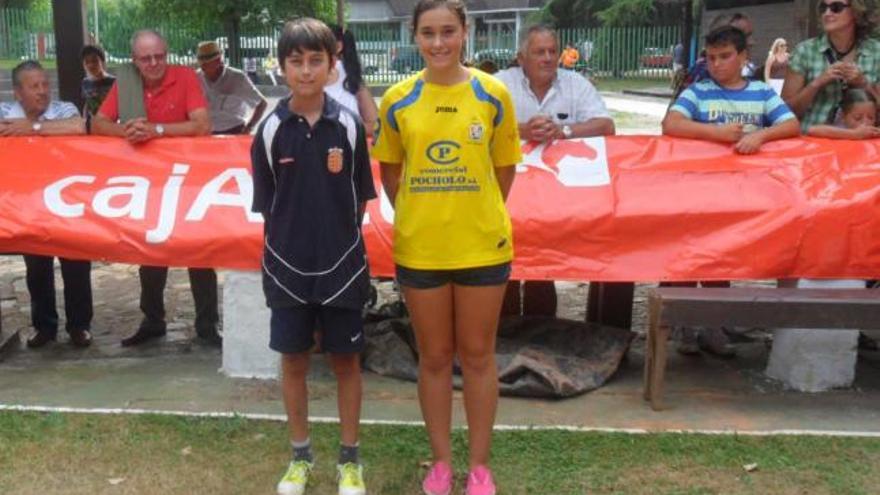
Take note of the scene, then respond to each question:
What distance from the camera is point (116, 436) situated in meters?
4.85

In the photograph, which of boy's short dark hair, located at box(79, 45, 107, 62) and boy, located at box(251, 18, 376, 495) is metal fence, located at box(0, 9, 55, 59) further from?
boy, located at box(251, 18, 376, 495)

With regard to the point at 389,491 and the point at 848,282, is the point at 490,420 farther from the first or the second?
the point at 848,282

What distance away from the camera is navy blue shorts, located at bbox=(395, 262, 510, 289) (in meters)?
3.94

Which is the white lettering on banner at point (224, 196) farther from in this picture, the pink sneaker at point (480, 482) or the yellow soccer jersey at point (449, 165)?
the pink sneaker at point (480, 482)

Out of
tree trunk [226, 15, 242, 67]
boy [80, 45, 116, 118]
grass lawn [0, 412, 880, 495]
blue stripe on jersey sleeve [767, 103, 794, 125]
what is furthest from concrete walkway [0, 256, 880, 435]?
tree trunk [226, 15, 242, 67]

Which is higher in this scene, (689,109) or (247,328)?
(689,109)

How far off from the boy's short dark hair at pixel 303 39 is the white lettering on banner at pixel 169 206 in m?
2.09

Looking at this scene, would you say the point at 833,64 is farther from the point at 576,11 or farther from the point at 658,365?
the point at 576,11

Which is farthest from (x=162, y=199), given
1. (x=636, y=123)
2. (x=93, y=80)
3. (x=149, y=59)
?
(x=636, y=123)

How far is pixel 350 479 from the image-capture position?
13.7ft

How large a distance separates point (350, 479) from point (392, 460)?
41cm

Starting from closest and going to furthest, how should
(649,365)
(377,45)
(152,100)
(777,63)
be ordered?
1. (649,365)
2. (152,100)
3. (777,63)
4. (377,45)

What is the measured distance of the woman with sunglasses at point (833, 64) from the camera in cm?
564

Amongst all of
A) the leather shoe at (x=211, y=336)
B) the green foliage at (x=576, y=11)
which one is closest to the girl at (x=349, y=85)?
the leather shoe at (x=211, y=336)
